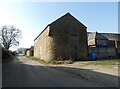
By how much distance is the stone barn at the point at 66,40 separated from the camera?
40438 millimetres

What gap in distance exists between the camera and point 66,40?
41312 millimetres

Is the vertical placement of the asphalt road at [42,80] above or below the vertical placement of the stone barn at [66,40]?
below

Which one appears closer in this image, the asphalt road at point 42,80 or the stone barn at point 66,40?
the asphalt road at point 42,80

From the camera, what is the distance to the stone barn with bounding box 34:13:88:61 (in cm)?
4044

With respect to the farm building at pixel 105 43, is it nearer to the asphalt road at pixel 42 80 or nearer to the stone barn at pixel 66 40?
the stone barn at pixel 66 40

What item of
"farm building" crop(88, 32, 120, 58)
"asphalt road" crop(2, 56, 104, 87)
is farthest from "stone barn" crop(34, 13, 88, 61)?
"asphalt road" crop(2, 56, 104, 87)

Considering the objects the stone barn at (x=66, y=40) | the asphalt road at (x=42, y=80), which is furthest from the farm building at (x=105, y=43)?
the asphalt road at (x=42, y=80)

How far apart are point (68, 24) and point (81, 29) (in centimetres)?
306

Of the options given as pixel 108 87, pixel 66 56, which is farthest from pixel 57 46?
pixel 108 87

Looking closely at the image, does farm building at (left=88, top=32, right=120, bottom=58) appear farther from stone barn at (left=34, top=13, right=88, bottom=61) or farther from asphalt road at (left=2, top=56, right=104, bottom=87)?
asphalt road at (left=2, top=56, right=104, bottom=87)

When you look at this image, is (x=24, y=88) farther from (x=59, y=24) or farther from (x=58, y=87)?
(x=59, y=24)

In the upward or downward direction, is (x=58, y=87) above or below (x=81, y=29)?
below

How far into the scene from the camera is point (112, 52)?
5678 cm

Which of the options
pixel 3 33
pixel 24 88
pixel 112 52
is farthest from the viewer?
pixel 3 33
